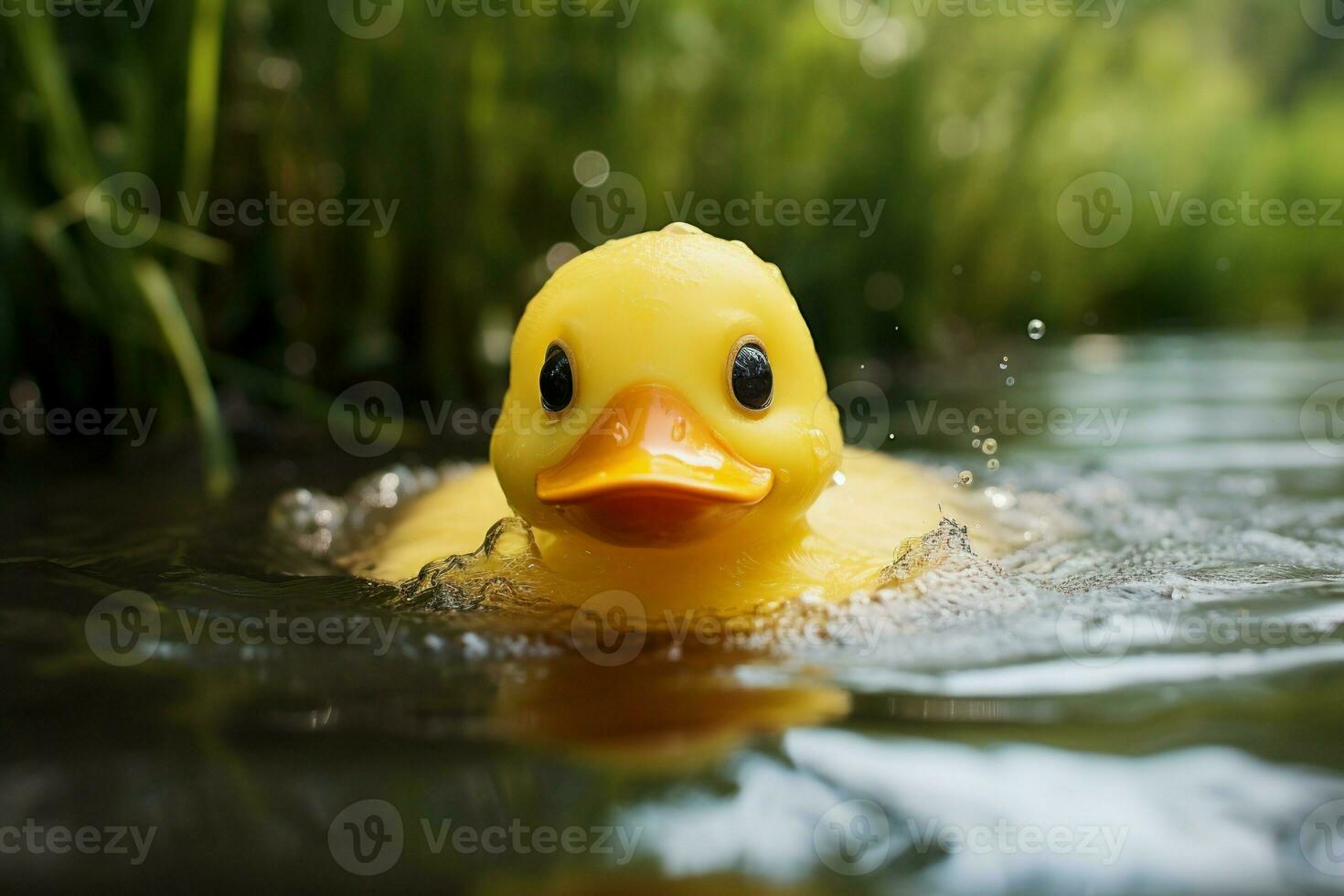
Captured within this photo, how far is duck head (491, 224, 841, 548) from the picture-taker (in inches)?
50.6

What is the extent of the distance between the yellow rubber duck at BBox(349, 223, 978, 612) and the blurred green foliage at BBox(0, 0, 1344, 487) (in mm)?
1379

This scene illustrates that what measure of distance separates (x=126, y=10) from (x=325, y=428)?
1130 millimetres

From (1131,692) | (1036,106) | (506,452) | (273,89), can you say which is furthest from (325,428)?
(1036,106)

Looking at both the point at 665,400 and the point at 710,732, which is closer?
the point at 710,732

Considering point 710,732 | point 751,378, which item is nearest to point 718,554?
point 751,378

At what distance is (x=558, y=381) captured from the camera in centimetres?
137

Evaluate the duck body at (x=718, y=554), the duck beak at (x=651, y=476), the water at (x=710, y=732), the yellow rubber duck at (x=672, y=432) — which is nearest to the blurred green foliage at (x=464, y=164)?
the duck body at (x=718, y=554)

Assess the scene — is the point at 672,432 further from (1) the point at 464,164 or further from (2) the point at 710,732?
(1) the point at 464,164

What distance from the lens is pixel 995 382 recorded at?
4.48m

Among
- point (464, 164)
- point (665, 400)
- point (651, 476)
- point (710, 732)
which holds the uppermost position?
point (464, 164)

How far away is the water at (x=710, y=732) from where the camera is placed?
3.06 ft

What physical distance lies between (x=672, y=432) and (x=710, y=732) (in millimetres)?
333

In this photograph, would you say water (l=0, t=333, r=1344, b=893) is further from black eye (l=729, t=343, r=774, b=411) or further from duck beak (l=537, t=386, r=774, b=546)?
black eye (l=729, t=343, r=774, b=411)

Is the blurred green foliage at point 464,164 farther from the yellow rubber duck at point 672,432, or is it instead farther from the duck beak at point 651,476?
the duck beak at point 651,476
